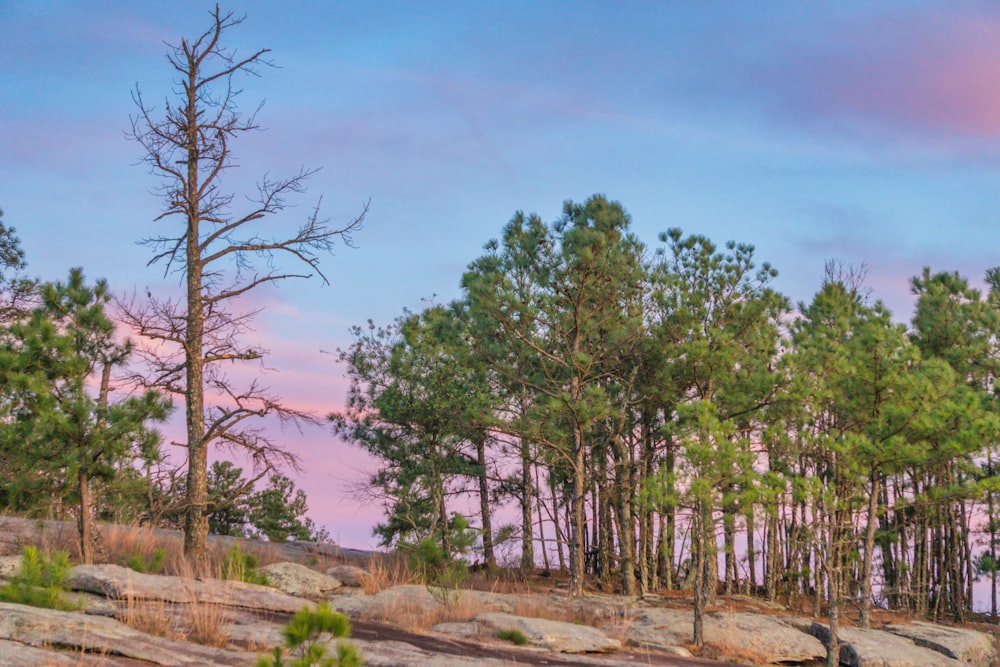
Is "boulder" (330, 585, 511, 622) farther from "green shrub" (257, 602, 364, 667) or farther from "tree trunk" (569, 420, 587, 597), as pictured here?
"green shrub" (257, 602, 364, 667)

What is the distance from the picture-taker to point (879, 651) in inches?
652

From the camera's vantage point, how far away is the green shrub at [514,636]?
12.2 m

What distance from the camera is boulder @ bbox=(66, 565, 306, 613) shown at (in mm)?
11703

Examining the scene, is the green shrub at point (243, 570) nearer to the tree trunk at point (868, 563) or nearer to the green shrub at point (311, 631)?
the green shrub at point (311, 631)

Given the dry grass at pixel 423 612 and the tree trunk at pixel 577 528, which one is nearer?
the dry grass at pixel 423 612

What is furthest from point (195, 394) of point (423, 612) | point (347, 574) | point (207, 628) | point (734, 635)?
point (734, 635)

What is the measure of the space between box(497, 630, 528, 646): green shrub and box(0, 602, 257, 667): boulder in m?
4.23

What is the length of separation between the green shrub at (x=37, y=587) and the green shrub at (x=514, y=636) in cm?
553

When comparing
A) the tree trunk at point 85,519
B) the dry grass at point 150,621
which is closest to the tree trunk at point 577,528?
the tree trunk at point 85,519

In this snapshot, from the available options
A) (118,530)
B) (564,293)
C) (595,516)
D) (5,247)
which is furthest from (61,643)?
(5,247)

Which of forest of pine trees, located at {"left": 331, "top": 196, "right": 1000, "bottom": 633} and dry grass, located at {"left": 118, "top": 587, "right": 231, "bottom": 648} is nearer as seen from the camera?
dry grass, located at {"left": 118, "top": 587, "right": 231, "bottom": 648}

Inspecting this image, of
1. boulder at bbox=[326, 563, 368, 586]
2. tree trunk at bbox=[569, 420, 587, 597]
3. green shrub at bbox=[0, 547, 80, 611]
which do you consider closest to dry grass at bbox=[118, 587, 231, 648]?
green shrub at bbox=[0, 547, 80, 611]

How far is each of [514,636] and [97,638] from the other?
5.65 metres

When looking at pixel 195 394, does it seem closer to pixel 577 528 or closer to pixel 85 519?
pixel 85 519
